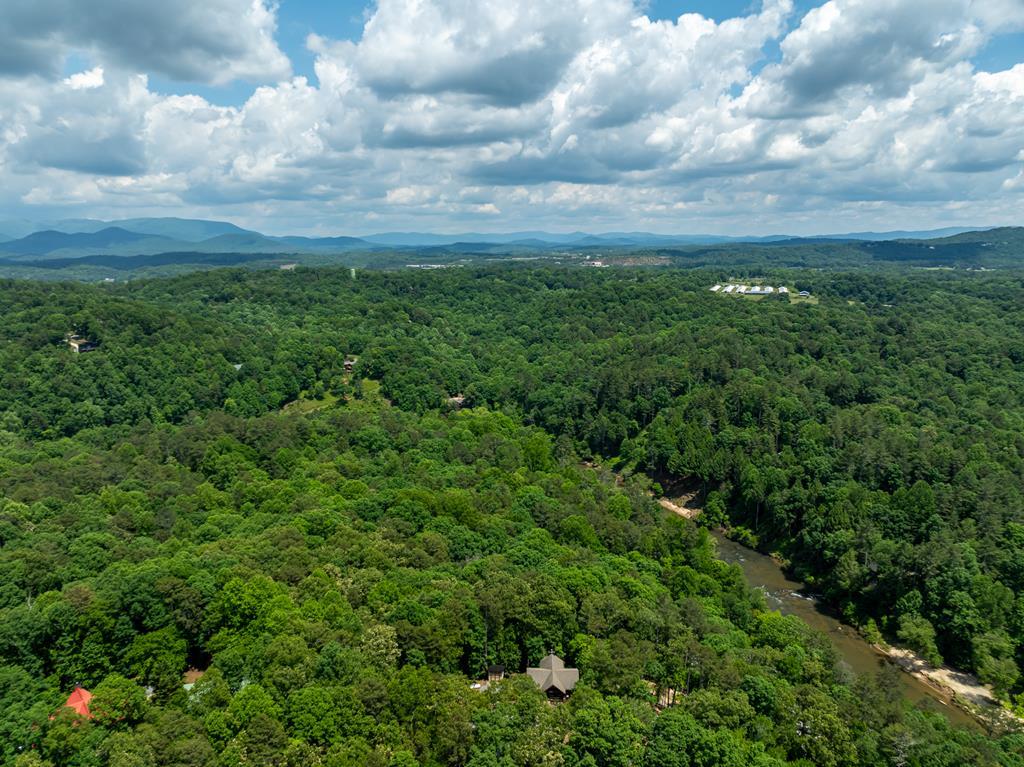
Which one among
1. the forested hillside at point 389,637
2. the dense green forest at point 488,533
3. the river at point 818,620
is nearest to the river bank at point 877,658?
the river at point 818,620

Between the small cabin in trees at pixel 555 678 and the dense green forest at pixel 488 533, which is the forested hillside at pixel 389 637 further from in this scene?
the small cabin in trees at pixel 555 678

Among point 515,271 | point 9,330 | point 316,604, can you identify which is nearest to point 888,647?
point 316,604

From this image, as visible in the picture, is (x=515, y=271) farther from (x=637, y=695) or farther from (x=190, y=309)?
(x=637, y=695)

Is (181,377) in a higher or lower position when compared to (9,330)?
lower

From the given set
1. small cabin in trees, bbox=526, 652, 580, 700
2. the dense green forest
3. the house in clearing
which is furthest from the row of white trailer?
the house in clearing

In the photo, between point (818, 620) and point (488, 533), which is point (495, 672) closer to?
point (488, 533)

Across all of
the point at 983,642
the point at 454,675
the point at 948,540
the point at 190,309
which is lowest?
the point at 983,642
